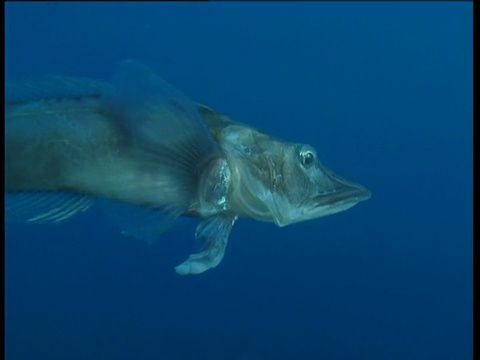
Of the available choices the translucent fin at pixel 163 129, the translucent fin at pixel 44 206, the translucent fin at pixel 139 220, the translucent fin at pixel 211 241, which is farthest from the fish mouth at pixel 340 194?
the translucent fin at pixel 44 206

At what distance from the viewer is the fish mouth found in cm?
319

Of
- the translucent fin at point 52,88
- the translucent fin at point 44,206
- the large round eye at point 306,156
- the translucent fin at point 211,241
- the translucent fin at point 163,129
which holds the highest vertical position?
the translucent fin at point 52,88

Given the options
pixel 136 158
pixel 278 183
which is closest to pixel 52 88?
pixel 136 158

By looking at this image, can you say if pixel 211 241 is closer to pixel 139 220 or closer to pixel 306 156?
pixel 139 220

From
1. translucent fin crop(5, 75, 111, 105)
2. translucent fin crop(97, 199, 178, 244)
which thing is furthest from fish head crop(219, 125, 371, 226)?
translucent fin crop(5, 75, 111, 105)

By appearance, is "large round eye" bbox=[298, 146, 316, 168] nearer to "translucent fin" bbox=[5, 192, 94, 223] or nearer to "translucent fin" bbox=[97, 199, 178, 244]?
"translucent fin" bbox=[97, 199, 178, 244]

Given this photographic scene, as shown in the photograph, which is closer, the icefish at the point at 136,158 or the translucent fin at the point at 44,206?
the icefish at the point at 136,158

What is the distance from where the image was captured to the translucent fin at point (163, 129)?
2.78 m

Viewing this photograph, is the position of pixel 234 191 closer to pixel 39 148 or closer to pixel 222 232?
pixel 222 232

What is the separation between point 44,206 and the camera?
3002 millimetres

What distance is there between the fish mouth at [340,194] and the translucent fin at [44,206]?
1111mm

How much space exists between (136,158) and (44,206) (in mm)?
485

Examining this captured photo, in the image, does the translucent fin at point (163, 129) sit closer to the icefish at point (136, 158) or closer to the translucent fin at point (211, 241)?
the icefish at point (136, 158)

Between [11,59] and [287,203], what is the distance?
12508 millimetres
